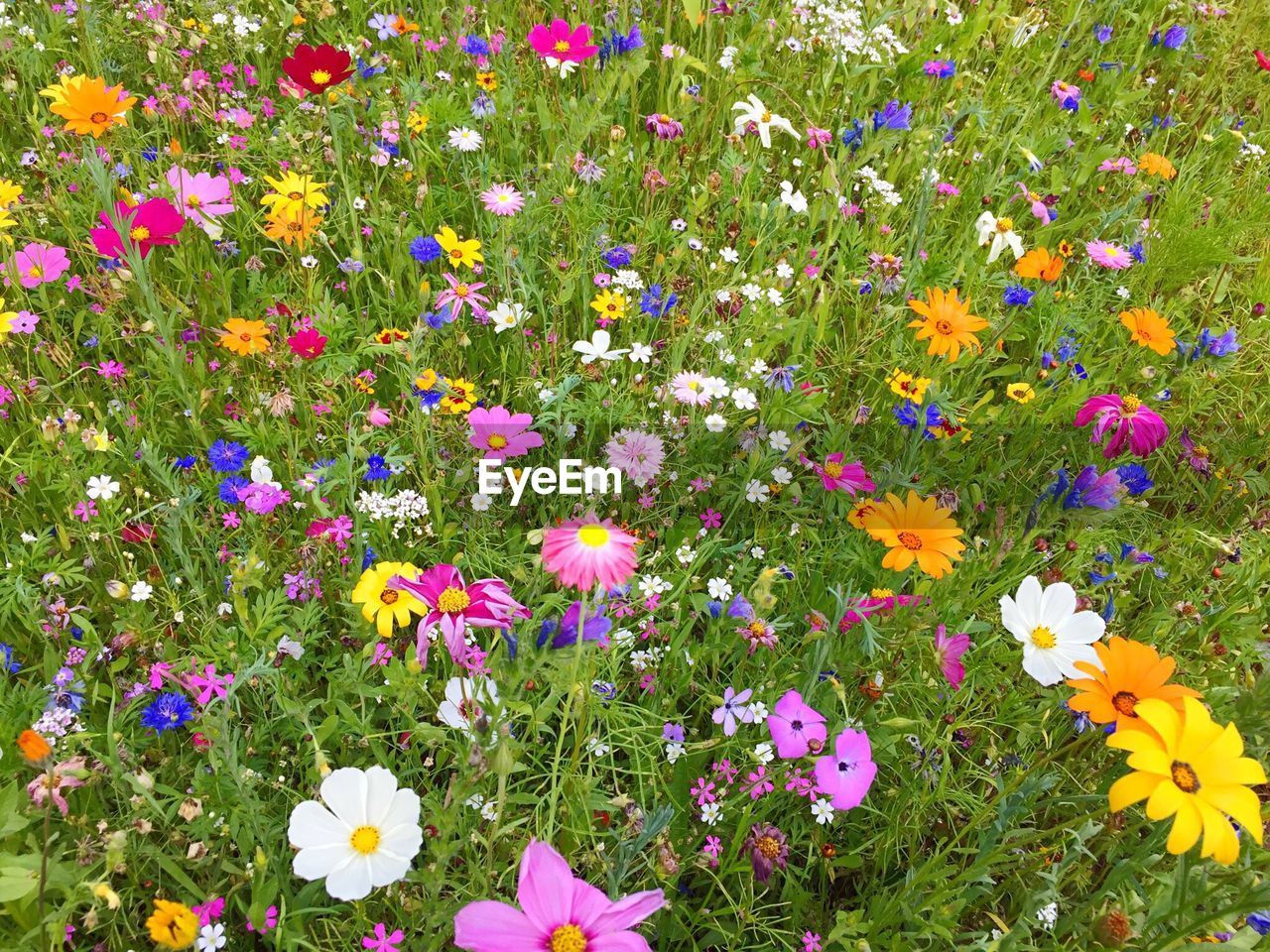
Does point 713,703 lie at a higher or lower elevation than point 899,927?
higher

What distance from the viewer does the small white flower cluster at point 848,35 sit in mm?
2859

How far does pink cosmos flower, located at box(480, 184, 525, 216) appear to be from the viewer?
2.22m

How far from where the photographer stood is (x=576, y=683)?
1.22m

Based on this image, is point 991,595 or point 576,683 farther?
point 991,595

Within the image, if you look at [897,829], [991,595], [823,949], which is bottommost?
[823,949]

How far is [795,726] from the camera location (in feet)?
4.73

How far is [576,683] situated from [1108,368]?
1.88m

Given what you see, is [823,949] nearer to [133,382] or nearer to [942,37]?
[133,382]

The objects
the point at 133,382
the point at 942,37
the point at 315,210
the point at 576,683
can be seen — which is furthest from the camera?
the point at 942,37

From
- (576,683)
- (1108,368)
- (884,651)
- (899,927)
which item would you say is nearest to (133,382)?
(576,683)

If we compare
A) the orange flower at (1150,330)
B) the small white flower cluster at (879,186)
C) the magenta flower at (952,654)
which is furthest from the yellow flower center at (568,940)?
the small white flower cluster at (879,186)

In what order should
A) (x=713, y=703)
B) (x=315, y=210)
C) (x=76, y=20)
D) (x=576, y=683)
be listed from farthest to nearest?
(x=76, y=20), (x=315, y=210), (x=713, y=703), (x=576, y=683)

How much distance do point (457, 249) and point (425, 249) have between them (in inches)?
3.5

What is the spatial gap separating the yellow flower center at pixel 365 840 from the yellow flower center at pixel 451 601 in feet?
1.11
